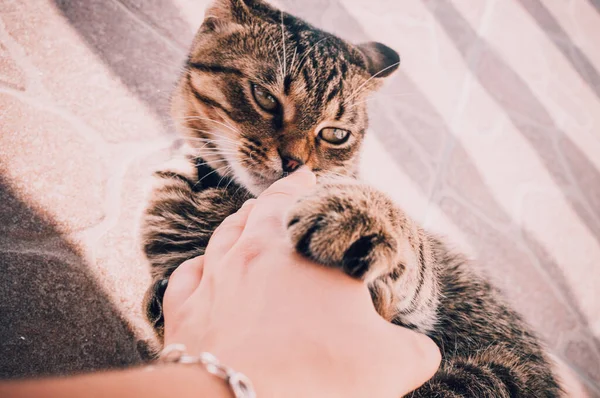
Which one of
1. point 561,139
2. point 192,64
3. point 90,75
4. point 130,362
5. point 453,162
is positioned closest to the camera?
A: point 192,64

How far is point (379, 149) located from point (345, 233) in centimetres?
163

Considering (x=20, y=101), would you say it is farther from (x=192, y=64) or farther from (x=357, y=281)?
(x=357, y=281)

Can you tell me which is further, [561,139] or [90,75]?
[561,139]

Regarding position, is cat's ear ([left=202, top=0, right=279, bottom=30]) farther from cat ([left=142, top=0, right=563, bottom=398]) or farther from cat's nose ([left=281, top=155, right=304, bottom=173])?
cat's nose ([left=281, top=155, right=304, bottom=173])

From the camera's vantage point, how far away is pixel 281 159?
1.14 meters

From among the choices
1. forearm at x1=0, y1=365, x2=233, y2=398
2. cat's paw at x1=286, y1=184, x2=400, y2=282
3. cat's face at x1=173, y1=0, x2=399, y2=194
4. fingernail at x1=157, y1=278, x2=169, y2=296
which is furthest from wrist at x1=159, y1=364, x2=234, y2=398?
cat's face at x1=173, y1=0, x2=399, y2=194

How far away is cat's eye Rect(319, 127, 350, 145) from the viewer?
1.26 meters

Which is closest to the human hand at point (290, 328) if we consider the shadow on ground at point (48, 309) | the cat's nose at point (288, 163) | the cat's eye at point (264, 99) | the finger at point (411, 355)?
the finger at point (411, 355)

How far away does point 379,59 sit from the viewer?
1438mm

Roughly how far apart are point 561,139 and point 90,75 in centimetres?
311

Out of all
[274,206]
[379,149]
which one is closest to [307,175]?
[274,206]

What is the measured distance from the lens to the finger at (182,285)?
862 millimetres

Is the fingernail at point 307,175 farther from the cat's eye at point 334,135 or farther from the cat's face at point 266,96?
the cat's eye at point 334,135

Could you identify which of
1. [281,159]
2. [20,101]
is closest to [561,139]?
[281,159]
